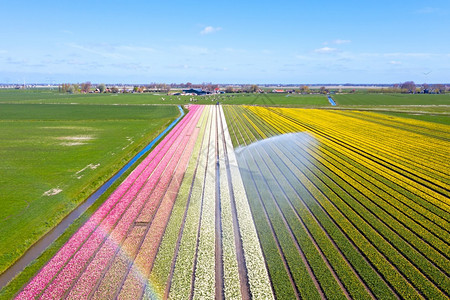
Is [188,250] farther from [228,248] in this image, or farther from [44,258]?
[44,258]

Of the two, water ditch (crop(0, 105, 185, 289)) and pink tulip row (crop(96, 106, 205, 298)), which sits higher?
pink tulip row (crop(96, 106, 205, 298))

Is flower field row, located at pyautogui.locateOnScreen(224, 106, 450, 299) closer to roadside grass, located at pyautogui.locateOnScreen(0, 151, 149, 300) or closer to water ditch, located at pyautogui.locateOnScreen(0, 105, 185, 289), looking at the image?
roadside grass, located at pyautogui.locateOnScreen(0, 151, 149, 300)

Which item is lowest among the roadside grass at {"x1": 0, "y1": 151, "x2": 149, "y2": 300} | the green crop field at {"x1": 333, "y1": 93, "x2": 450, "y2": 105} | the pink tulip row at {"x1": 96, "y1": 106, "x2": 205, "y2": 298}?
the roadside grass at {"x1": 0, "y1": 151, "x2": 149, "y2": 300}

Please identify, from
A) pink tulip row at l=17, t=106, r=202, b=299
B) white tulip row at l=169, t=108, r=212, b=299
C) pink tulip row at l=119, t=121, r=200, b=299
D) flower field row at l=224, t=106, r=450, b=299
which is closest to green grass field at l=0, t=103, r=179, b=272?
pink tulip row at l=17, t=106, r=202, b=299

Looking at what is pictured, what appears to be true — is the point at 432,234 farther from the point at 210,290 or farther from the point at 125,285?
the point at 125,285

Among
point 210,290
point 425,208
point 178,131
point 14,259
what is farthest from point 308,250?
point 178,131

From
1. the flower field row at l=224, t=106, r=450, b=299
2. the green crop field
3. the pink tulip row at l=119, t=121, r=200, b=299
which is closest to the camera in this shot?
the pink tulip row at l=119, t=121, r=200, b=299

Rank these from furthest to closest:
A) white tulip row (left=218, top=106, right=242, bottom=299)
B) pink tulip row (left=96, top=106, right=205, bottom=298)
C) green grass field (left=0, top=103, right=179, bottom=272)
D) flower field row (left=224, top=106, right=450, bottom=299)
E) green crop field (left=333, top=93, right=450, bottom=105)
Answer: green crop field (left=333, top=93, right=450, bottom=105), pink tulip row (left=96, top=106, right=205, bottom=298), green grass field (left=0, top=103, right=179, bottom=272), flower field row (left=224, top=106, right=450, bottom=299), white tulip row (left=218, top=106, right=242, bottom=299)
